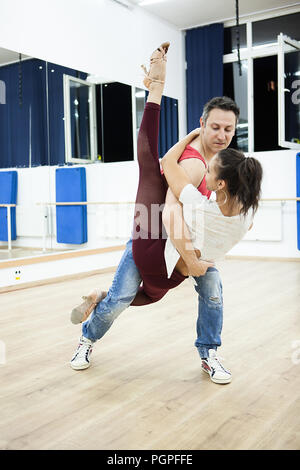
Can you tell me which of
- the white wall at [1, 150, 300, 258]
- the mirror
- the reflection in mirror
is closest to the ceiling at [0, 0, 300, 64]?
Result: the mirror

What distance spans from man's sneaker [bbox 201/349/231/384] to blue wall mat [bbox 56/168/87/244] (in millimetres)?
3431

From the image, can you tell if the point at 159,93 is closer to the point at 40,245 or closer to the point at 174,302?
the point at 174,302

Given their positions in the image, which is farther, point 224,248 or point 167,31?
point 167,31

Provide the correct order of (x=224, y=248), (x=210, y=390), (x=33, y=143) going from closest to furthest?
1. (x=224, y=248)
2. (x=210, y=390)
3. (x=33, y=143)

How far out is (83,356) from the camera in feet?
6.64

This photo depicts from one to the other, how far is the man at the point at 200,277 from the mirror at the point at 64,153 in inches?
97.8

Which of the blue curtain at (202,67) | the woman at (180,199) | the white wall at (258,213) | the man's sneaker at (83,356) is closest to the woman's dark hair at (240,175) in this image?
the woman at (180,199)

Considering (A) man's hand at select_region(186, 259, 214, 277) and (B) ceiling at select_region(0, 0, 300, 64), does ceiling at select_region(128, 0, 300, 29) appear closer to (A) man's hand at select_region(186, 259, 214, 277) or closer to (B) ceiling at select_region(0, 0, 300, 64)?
(B) ceiling at select_region(0, 0, 300, 64)

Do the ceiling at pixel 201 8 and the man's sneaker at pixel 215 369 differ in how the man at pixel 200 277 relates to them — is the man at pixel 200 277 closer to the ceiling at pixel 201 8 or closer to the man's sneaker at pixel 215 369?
the man's sneaker at pixel 215 369

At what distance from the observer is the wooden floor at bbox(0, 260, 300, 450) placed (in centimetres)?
138

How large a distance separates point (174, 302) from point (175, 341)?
95cm

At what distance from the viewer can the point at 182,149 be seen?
1.67 metres
